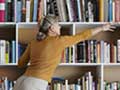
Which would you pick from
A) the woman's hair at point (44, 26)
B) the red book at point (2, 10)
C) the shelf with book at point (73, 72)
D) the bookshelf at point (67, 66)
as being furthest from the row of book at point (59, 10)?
the woman's hair at point (44, 26)

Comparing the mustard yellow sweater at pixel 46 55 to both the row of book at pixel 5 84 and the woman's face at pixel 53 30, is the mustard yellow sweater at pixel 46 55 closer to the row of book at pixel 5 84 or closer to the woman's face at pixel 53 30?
the woman's face at pixel 53 30

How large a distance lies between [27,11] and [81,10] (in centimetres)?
47

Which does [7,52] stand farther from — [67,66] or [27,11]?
[67,66]

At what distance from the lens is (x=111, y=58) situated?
3.14m

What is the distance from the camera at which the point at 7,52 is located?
10.1 ft

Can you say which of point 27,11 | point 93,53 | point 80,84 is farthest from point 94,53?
point 27,11

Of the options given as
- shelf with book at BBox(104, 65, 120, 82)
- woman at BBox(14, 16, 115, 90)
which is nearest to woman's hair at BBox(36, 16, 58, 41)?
woman at BBox(14, 16, 115, 90)

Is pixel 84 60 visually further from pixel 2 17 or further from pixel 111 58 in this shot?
pixel 2 17

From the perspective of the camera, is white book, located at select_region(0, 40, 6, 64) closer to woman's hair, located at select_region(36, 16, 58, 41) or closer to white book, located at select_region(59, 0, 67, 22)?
white book, located at select_region(59, 0, 67, 22)

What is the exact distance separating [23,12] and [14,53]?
37 centimetres

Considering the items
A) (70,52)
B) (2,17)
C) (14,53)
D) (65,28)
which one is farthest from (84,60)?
(2,17)

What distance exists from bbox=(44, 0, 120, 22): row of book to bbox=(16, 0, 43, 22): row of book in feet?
0.24

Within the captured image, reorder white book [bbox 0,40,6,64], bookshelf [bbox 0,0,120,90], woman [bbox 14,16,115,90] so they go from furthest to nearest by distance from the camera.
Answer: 1. bookshelf [bbox 0,0,120,90]
2. white book [bbox 0,40,6,64]
3. woman [bbox 14,16,115,90]

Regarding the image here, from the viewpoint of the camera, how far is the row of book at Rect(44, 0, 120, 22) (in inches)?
122
